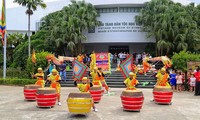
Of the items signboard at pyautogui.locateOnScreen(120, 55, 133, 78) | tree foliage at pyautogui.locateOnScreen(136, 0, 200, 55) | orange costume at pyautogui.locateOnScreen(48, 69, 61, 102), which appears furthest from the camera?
tree foliage at pyautogui.locateOnScreen(136, 0, 200, 55)

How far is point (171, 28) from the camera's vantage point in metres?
32.0

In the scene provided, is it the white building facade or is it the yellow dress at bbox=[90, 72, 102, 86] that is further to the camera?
the white building facade

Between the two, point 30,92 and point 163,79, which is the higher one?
point 163,79

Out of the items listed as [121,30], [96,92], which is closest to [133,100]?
[96,92]

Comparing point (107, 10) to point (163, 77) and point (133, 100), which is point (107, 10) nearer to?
point (163, 77)

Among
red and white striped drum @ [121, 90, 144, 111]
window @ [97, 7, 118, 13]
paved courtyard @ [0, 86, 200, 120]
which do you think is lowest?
paved courtyard @ [0, 86, 200, 120]

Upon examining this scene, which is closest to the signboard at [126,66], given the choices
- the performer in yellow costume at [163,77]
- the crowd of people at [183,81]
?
the performer in yellow costume at [163,77]

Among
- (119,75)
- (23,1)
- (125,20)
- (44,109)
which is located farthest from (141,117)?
(125,20)

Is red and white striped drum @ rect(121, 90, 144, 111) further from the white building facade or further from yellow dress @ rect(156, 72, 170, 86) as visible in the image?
the white building facade

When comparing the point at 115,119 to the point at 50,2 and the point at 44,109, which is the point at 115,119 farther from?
the point at 50,2

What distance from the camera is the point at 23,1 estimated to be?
31.5m

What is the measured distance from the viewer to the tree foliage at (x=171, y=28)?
3186cm

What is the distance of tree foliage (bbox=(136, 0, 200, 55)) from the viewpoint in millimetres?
31859

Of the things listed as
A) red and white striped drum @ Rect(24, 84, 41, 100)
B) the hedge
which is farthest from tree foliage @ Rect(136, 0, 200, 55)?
red and white striped drum @ Rect(24, 84, 41, 100)
